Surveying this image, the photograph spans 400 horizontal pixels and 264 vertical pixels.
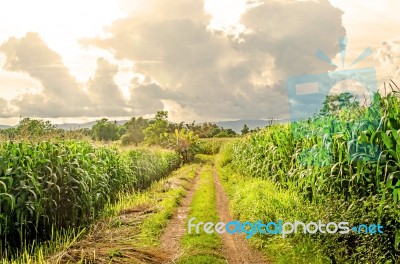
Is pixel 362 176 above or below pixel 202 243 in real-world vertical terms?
above

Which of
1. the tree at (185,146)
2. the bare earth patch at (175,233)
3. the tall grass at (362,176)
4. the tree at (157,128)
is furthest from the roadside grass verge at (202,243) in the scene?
the tree at (157,128)

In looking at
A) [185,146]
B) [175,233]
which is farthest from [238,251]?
[185,146]

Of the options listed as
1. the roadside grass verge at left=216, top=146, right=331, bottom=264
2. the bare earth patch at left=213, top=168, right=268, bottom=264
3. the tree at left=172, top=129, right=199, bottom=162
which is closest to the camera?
the roadside grass verge at left=216, top=146, right=331, bottom=264

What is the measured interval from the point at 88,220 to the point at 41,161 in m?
2.57

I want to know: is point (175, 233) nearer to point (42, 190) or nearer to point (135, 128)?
point (42, 190)

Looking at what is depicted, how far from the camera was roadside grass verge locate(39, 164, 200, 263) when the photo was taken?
716 centimetres

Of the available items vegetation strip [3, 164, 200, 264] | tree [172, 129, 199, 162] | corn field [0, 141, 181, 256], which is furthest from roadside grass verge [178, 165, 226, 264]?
tree [172, 129, 199, 162]

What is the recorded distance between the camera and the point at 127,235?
29.6ft

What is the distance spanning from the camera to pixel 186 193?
54.5ft

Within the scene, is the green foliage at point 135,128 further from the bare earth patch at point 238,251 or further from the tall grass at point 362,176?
the tall grass at point 362,176

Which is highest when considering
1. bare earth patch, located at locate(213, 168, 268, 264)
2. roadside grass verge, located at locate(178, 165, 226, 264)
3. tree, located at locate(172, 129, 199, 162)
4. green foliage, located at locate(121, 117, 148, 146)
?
green foliage, located at locate(121, 117, 148, 146)

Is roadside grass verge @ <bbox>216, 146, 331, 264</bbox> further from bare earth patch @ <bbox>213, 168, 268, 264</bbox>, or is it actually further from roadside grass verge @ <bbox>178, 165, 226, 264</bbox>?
roadside grass verge @ <bbox>178, 165, 226, 264</bbox>

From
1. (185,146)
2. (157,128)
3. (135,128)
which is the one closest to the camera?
(185,146)

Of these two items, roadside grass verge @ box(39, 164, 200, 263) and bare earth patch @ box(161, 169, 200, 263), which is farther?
bare earth patch @ box(161, 169, 200, 263)
